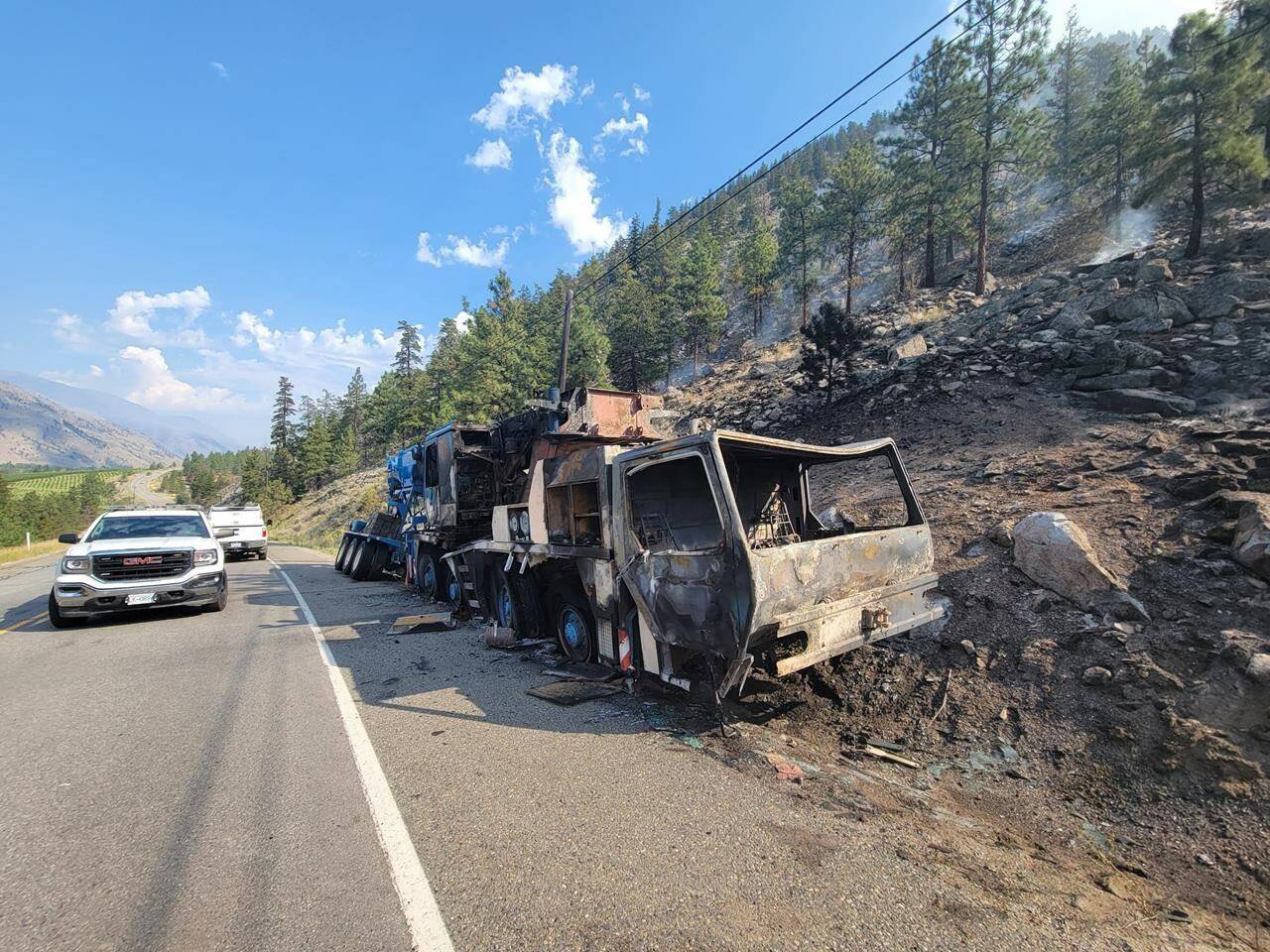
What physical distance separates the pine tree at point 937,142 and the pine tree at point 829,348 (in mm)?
15926

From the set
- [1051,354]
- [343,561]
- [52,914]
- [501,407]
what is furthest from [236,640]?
[501,407]

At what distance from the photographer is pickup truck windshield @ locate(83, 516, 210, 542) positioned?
8320 mm

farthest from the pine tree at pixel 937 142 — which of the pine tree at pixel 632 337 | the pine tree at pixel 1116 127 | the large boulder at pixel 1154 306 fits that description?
the pine tree at pixel 632 337

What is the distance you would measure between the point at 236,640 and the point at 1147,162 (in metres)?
27.4

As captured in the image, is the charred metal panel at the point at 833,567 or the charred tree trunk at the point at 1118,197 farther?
the charred tree trunk at the point at 1118,197

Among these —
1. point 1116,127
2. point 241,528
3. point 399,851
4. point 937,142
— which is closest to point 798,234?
point 937,142

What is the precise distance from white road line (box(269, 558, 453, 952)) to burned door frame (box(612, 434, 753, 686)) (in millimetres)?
2101

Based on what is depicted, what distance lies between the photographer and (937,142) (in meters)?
27.3

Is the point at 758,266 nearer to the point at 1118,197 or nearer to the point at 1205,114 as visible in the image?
the point at 1118,197

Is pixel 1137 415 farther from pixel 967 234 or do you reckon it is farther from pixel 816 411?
pixel 967 234

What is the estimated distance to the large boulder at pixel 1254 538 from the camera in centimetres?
471

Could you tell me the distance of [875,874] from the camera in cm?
267

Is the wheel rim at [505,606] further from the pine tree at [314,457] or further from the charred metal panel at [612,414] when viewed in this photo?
the pine tree at [314,457]

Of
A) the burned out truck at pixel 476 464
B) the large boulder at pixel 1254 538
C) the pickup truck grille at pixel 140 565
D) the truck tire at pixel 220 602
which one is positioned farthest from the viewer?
the truck tire at pixel 220 602
